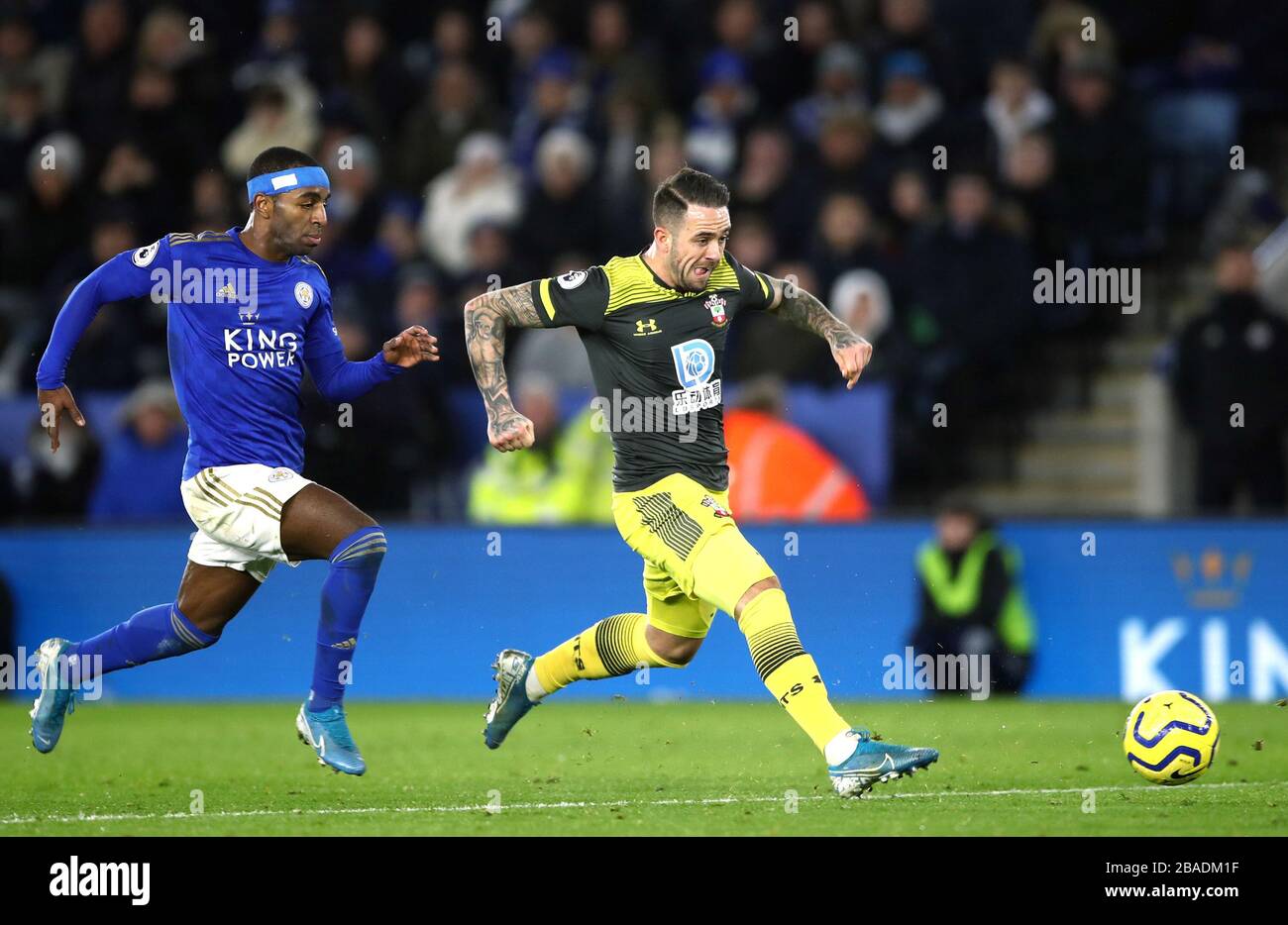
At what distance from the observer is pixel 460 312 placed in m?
14.7

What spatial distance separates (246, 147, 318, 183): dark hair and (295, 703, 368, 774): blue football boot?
7.28 ft

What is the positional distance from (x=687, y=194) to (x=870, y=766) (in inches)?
93.8

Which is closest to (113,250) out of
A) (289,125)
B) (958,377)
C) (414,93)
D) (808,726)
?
(289,125)

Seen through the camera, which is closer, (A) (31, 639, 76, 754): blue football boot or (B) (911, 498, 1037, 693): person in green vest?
(A) (31, 639, 76, 754): blue football boot

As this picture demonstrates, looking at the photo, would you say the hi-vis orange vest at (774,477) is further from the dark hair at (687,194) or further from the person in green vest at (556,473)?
the dark hair at (687,194)

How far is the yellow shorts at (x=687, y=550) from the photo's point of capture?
8.06 meters

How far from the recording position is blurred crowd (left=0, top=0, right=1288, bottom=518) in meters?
14.7

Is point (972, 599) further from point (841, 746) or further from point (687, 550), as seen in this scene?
→ point (841, 746)

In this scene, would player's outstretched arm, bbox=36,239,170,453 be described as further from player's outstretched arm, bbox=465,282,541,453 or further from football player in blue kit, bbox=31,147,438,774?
player's outstretched arm, bbox=465,282,541,453

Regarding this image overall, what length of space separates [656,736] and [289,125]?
7062 millimetres

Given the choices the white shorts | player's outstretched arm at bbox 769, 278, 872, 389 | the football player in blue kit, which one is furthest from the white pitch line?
player's outstretched arm at bbox 769, 278, 872, 389

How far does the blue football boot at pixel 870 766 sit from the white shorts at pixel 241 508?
2.50 m

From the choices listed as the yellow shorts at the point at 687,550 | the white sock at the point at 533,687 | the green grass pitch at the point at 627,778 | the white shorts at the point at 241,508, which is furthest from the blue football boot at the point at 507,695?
the white shorts at the point at 241,508

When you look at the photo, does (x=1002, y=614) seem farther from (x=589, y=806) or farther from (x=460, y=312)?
(x=589, y=806)
